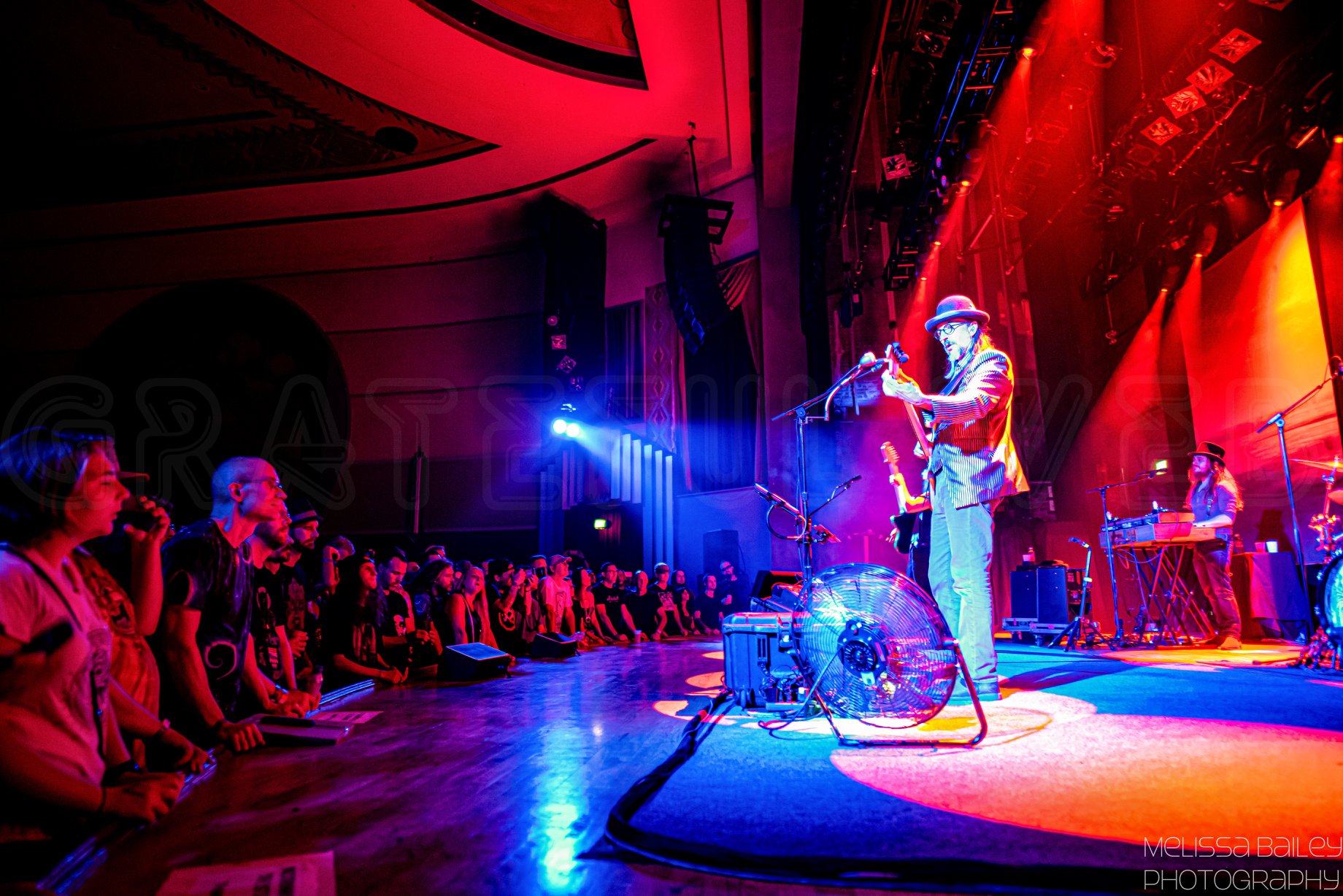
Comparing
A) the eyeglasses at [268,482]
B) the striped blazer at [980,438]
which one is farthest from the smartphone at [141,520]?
the striped blazer at [980,438]

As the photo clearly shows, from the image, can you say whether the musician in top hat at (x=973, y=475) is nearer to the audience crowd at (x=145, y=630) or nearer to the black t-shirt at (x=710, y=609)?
the audience crowd at (x=145, y=630)

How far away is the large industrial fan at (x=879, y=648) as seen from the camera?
2.38 metres

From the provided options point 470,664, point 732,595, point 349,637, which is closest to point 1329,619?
point 470,664

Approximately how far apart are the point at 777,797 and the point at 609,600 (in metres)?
8.61

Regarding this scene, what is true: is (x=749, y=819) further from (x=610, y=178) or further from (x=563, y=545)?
(x=610, y=178)

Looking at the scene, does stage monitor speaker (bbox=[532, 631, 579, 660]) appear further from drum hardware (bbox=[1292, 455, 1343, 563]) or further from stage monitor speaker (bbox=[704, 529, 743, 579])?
drum hardware (bbox=[1292, 455, 1343, 563])

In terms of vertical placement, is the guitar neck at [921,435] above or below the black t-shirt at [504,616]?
above

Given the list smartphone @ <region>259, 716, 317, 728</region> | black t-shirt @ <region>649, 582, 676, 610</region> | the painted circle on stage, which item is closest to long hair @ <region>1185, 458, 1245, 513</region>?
the painted circle on stage

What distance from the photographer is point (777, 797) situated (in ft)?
5.85

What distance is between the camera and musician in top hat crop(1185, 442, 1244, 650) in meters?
6.08

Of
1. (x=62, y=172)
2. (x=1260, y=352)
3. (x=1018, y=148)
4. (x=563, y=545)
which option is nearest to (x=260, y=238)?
(x=62, y=172)

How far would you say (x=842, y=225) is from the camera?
9.94 meters

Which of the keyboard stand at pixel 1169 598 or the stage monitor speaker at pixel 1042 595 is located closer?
the keyboard stand at pixel 1169 598

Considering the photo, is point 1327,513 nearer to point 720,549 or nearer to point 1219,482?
point 1219,482
